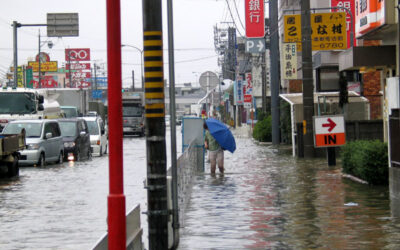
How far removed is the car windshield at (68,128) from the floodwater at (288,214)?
11.4 meters

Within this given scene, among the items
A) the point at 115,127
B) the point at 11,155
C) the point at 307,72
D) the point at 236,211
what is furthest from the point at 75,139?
the point at 115,127

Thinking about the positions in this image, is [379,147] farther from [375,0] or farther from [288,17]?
[288,17]

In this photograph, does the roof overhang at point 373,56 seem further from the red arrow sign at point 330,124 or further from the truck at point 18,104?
the truck at point 18,104

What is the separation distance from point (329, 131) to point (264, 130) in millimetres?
23094

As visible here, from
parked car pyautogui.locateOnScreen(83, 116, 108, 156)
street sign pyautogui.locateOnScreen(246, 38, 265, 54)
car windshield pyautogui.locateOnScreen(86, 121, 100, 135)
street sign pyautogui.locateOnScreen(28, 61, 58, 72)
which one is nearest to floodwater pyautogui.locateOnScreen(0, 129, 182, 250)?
parked car pyautogui.locateOnScreen(83, 116, 108, 156)

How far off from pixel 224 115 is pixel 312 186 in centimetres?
9758

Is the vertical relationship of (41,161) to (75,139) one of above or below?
below

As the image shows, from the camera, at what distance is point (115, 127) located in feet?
21.7

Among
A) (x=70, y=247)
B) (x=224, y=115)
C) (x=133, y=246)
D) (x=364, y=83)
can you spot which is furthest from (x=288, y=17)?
(x=224, y=115)

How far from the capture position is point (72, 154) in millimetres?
32031

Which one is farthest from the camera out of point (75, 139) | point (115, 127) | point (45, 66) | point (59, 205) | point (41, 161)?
point (45, 66)

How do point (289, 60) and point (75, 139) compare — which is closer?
point (75, 139)

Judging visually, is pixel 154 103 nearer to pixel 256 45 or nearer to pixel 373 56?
pixel 373 56

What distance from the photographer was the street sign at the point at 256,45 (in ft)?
152
